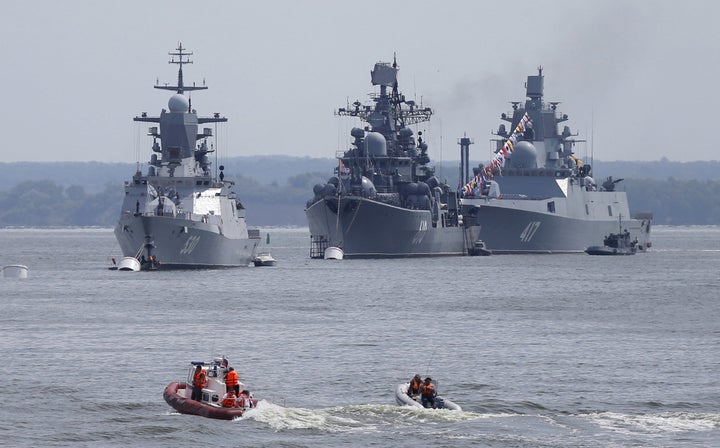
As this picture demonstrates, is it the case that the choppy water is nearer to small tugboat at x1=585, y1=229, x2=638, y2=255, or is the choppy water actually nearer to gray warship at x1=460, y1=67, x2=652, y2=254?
gray warship at x1=460, y1=67, x2=652, y2=254

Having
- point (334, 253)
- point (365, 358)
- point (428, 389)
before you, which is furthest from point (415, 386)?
point (334, 253)

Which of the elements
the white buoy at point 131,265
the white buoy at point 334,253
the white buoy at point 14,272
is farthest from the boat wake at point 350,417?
the white buoy at point 334,253

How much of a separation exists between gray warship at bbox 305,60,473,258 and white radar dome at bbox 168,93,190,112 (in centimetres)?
1657

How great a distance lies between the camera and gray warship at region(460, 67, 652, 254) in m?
135

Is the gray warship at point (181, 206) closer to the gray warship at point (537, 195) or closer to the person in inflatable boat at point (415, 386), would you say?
the gray warship at point (537, 195)

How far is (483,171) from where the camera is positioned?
13175cm

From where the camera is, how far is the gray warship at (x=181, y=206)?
308 feet

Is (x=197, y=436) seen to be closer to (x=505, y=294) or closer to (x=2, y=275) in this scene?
(x=505, y=294)

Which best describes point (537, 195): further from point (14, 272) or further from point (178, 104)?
point (14, 272)

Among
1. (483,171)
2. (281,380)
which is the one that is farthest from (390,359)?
(483,171)

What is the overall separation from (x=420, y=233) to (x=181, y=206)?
3021 cm

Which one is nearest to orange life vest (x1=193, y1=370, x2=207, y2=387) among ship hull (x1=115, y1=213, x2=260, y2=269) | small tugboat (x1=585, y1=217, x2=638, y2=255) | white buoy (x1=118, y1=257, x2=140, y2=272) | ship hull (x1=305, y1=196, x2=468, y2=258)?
ship hull (x1=115, y1=213, x2=260, y2=269)

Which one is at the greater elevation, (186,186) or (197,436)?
(186,186)

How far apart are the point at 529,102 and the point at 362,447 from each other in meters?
119
